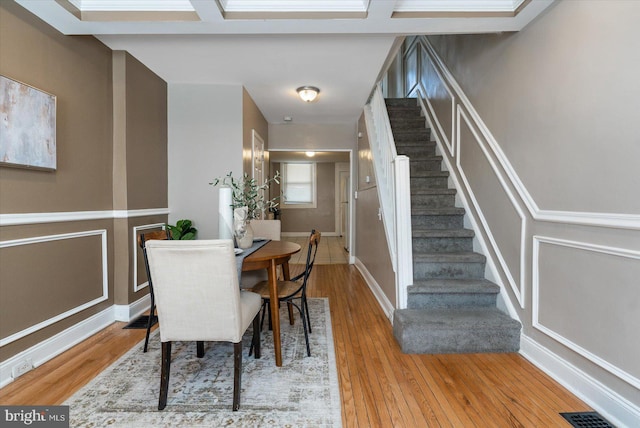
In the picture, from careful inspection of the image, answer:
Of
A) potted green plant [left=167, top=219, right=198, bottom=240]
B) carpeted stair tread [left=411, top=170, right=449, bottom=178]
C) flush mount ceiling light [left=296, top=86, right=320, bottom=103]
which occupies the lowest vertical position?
potted green plant [left=167, top=219, right=198, bottom=240]

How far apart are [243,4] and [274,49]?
0.61m

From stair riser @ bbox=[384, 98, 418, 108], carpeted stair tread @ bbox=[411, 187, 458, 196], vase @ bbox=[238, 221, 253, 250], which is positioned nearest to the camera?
vase @ bbox=[238, 221, 253, 250]

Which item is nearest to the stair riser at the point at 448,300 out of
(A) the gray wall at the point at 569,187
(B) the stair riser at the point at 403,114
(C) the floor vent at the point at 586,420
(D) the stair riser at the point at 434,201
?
(A) the gray wall at the point at 569,187

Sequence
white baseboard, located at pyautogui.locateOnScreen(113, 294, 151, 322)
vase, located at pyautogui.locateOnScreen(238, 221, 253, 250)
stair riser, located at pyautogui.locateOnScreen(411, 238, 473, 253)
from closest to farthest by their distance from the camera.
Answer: vase, located at pyautogui.locateOnScreen(238, 221, 253, 250) < white baseboard, located at pyautogui.locateOnScreen(113, 294, 151, 322) < stair riser, located at pyautogui.locateOnScreen(411, 238, 473, 253)

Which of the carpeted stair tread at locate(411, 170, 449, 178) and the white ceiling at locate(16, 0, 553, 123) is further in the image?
the carpeted stair tread at locate(411, 170, 449, 178)

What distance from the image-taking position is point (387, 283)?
10.1 feet

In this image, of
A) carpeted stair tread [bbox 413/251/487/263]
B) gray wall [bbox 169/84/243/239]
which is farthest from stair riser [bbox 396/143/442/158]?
gray wall [bbox 169/84/243/239]

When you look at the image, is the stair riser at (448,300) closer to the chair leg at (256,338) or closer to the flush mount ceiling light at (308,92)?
the chair leg at (256,338)

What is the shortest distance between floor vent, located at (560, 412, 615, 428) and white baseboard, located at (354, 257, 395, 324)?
1357 mm

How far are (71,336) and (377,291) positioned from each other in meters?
2.76

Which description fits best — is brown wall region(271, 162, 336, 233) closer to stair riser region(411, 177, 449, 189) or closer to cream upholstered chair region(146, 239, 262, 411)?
stair riser region(411, 177, 449, 189)

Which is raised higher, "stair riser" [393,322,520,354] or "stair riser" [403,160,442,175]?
"stair riser" [403,160,442,175]

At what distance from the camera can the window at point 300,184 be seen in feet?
31.9

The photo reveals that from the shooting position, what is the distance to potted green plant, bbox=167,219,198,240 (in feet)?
11.3
